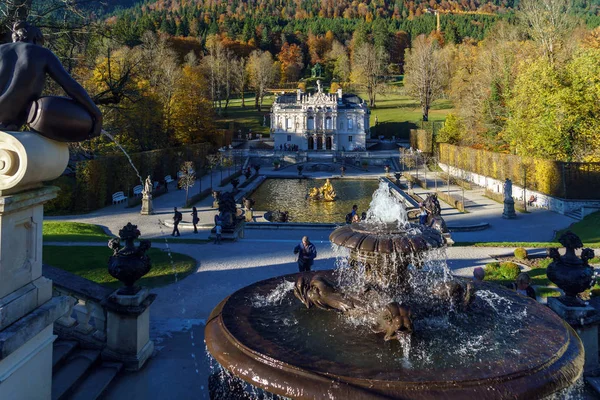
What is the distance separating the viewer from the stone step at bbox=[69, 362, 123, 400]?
5.82 m

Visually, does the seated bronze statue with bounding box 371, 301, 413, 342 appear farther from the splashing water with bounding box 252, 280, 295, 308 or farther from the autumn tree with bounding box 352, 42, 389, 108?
the autumn tree with bounding box 352, 42, 389, 108

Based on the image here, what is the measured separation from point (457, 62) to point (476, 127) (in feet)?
127

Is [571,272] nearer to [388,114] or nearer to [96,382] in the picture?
[96,382]

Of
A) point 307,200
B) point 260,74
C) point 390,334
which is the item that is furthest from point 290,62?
point 390,334

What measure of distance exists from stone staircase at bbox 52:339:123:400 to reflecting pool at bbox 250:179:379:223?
1846cm

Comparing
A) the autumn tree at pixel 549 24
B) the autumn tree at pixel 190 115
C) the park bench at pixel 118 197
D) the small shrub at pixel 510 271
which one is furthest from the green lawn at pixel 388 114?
the small shrub at pixel 510 271

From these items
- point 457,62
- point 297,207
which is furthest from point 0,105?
point 457,62

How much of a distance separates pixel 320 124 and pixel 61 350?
6577cm

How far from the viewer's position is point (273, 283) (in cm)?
727

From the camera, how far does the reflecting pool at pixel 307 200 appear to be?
26.6 metres

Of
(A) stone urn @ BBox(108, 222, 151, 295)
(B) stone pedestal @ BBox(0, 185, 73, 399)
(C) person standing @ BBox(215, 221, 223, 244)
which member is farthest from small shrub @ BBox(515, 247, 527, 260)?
(B) stone pedestal @ BBox(0, 185, 73, 399)

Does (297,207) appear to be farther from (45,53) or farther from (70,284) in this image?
(45,53)

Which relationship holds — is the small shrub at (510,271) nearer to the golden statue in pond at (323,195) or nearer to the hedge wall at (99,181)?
the golden statue in pond at (323,195)

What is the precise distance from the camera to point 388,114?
283 ft
